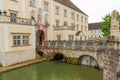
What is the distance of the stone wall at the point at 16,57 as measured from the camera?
15906 mm

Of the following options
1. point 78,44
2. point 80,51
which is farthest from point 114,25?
point 78,44

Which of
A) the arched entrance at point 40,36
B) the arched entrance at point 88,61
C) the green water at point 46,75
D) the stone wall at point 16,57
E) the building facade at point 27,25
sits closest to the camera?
the green water at point 46,75

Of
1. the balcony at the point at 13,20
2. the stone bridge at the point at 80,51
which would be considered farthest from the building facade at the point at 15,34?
the stone bridge at the point at 80,51

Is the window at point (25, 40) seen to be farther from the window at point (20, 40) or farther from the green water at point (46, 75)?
the green water at point (46, 75)

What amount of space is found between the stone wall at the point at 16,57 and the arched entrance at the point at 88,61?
662 centimetres

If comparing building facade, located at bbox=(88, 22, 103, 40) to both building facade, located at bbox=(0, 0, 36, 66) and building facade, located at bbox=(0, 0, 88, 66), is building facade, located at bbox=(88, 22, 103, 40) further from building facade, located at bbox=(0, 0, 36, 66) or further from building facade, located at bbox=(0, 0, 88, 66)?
building facade, located at bbox=(0, 0, 36, 66)

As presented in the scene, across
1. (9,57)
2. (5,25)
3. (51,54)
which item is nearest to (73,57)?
(51,54)

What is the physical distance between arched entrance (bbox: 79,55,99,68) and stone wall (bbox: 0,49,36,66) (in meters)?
6.62

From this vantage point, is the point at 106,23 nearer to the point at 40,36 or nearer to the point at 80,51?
the point at 40,36

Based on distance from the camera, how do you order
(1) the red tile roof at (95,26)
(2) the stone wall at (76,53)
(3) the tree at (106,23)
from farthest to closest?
(1) the red tile roof at (95,26) → (3) the tree at (106,23) → (2) the stone wall at (76,53)

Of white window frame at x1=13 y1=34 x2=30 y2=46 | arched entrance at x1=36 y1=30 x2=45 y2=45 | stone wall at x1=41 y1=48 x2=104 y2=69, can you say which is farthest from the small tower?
arched entrance at x1=36 y1=30 x2=45 y2=45

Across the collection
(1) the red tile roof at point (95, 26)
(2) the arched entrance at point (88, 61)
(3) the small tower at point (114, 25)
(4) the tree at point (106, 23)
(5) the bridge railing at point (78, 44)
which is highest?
(1) the red tile roof at point (95, 26)

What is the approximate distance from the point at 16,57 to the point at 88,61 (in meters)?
8.86

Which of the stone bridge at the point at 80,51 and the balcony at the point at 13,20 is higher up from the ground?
the balcony at the point at 13,20
